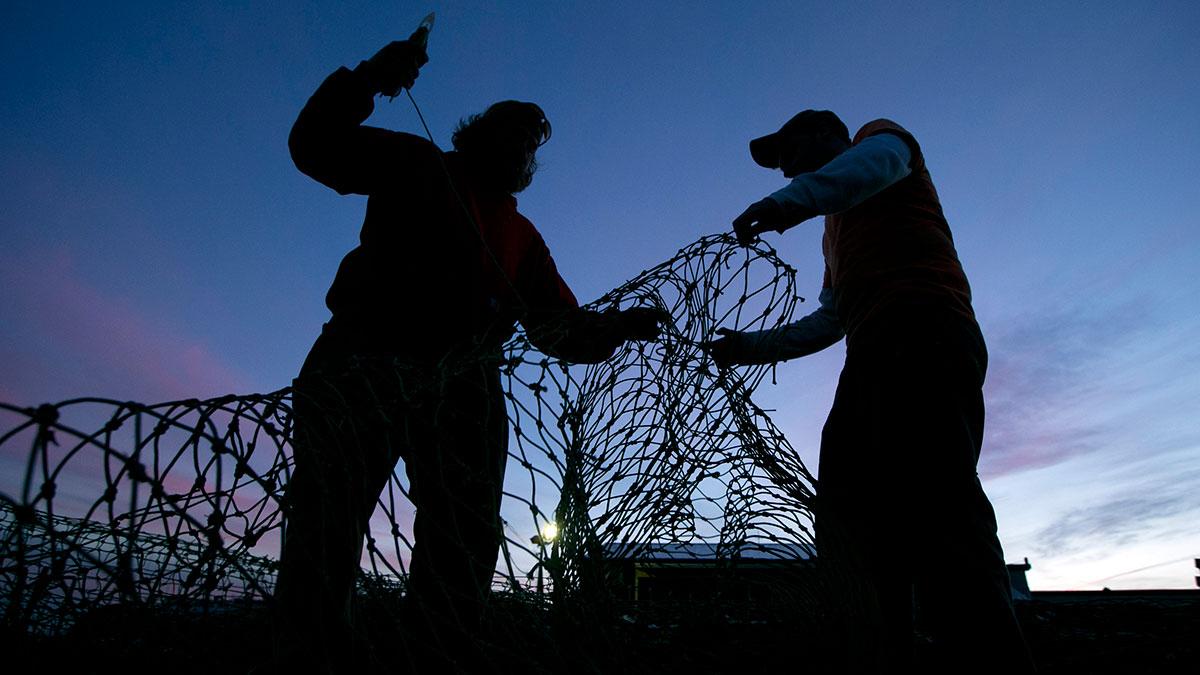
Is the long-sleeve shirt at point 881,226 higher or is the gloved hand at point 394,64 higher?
the gloved hand at point 394,64

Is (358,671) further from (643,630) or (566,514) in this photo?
(643,630)

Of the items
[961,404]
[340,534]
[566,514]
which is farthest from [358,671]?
[961,404]

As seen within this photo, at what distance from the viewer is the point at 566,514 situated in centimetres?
187

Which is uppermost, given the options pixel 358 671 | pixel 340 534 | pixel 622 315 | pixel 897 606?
pixel 622 315

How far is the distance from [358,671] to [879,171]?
2189 millimetres

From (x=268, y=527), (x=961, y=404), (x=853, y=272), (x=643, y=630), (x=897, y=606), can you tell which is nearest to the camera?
(x=268, y=527)

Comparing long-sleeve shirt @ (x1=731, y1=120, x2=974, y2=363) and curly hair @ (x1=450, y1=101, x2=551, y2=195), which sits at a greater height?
curly hair @ (x1=450, y1=101, x2=551, y2=195)

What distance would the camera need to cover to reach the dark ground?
1.44 meters

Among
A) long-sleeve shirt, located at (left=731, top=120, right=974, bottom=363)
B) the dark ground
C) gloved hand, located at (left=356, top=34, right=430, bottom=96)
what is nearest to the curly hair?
gloved hand, located at (left=356, top=34, right=430, bottom=96)

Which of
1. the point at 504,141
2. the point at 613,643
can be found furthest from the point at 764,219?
the point at 613,643

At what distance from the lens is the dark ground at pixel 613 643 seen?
4.71ft

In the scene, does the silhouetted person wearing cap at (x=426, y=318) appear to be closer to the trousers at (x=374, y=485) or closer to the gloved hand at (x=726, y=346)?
the trousers at (x=374, y=485)

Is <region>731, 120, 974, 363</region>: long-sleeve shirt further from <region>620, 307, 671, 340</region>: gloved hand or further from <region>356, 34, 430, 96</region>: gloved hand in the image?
<region>356, 34, 430, 96</region>: gloved hand

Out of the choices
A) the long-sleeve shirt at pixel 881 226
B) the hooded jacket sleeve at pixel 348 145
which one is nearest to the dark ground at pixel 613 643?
the long-sleeve shirt at pixel 881 226
